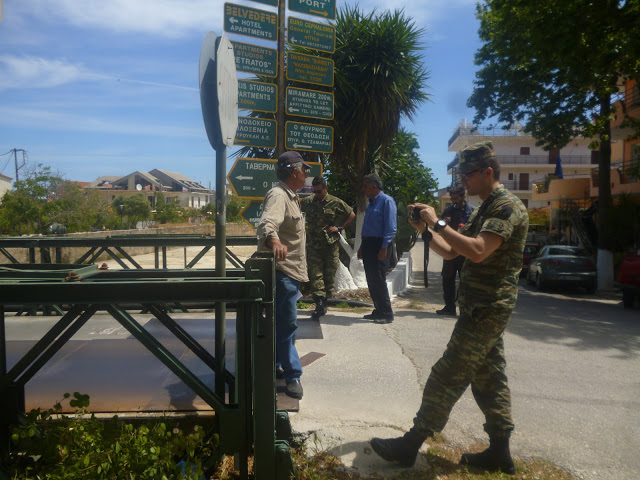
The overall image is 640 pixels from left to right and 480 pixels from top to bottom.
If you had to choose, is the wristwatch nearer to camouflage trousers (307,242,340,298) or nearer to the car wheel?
camouflage trousers (307,242,340,298)

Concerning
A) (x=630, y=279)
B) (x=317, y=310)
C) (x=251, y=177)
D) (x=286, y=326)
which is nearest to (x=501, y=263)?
(x=286, y=326)

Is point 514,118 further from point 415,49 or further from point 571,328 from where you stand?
point 571,328

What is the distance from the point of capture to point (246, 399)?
242 cm

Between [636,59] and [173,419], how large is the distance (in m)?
11.6

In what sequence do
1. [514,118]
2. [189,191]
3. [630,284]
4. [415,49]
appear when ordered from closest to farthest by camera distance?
[630,284] → [415,49] → [514,118] → [189,191]

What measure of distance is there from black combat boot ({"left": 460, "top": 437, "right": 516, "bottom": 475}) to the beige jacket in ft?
5.44

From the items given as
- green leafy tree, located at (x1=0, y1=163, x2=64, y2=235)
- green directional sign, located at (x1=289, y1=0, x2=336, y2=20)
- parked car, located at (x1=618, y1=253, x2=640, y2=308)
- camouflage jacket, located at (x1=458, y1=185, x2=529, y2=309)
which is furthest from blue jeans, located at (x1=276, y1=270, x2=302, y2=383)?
green leafy tree, located at (x1=0, y1=163, x2=64, y2=235)

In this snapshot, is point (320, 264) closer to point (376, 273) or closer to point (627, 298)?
point (376, 273)

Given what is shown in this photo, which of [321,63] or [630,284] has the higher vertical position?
[321,63]

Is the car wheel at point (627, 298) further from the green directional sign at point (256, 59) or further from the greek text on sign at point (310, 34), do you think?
the green directional sign at point (256, 59)

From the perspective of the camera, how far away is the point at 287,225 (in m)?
3.95

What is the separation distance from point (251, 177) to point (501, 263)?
4.93 meters

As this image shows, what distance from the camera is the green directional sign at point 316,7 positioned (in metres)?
7.38

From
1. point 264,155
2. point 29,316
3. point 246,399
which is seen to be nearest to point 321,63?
point 264,155
